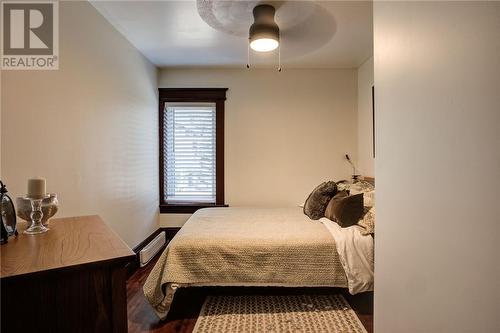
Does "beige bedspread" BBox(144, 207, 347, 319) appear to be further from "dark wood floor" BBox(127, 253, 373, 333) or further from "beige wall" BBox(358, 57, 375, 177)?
"beige wall" BBox(358, 57, 375, 177)

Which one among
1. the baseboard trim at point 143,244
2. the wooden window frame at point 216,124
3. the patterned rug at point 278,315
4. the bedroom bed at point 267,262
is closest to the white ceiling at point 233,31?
the wooden window frame at point 216,124

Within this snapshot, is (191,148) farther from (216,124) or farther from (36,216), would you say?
(36,216)

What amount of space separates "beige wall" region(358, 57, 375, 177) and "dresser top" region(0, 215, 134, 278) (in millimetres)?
3128

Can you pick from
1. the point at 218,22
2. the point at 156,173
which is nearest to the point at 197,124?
the point at 156,173

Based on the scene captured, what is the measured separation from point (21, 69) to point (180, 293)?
2.11 metres

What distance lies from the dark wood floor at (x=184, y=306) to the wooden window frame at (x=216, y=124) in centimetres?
126

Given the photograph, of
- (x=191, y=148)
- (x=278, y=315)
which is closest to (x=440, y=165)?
(x=278, y=315)

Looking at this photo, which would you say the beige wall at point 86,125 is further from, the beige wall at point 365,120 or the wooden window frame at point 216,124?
the beige wall at point 365,120

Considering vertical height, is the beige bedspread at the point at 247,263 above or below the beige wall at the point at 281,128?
below

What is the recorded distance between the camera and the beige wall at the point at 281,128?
12.8 ft

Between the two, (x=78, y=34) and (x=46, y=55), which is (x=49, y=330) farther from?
(x=78, y=34)

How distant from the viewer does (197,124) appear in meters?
3.99

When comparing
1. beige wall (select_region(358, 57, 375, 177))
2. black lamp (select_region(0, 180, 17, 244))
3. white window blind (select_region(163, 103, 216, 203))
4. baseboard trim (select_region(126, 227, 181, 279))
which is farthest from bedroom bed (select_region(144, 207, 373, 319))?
white window blind (select_region(163, 103, 216, 203))

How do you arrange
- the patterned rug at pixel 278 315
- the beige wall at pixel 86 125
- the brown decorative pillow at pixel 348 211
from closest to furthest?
the beige wall at pixel 86 125
the patterned rug at pixel 278 315
the brown decorative pillow at pixel 348 211
